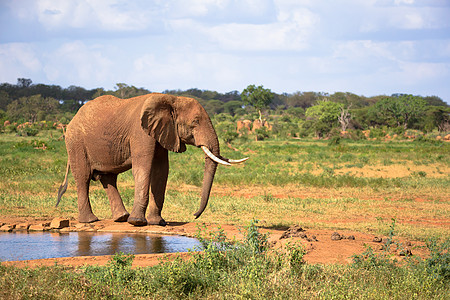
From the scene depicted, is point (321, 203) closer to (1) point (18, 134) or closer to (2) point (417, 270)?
(2) point (417, 270)

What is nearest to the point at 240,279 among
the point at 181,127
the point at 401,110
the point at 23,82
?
the point at 181,127

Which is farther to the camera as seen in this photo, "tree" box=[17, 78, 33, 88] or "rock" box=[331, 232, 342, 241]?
"tree" box=[17, 78, 33, 88]

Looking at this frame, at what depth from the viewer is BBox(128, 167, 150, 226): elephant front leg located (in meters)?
10.1

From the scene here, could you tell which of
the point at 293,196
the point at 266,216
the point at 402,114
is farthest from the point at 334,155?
the point at 402,114

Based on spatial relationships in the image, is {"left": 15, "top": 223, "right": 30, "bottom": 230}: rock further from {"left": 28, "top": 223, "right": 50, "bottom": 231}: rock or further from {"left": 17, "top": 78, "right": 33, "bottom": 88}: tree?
{"left": 17, "top": 78, "right": 33, "bottom": 88}: tree

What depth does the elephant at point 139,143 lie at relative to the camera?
10.1 m

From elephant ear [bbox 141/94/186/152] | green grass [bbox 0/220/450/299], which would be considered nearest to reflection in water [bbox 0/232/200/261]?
green grass [bbox 0/220/450/299]

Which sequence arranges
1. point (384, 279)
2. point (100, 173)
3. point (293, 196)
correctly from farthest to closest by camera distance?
point (293, 196), point (100, 173), point (384, 279)

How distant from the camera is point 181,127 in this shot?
10.4m

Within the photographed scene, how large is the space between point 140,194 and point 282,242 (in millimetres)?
3033

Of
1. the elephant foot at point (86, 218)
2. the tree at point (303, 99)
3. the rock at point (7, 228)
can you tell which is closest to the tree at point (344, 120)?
the tree at point (303, 99)

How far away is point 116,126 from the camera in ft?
34.7

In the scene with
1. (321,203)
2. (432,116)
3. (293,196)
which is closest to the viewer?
(321,203)

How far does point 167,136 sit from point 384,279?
5.08 m
